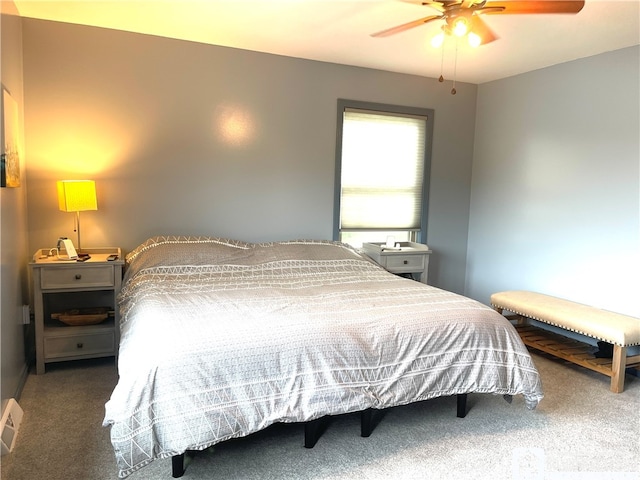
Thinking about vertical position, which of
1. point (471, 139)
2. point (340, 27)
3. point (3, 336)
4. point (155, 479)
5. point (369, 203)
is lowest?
point (155, 479)

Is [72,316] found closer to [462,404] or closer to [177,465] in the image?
[177,465]

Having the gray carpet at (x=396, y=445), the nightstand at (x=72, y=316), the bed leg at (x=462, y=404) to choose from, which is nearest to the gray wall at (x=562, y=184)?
the gray carpet at (x=396, y=445)

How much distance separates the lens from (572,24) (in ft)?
9.87

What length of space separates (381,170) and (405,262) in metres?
0.92

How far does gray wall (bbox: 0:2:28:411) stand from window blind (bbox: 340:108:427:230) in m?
2.52

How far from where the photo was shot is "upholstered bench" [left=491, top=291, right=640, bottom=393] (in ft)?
9.95

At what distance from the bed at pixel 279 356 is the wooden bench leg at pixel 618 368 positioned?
91 cm

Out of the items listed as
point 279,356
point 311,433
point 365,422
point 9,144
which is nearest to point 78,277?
point 9,144

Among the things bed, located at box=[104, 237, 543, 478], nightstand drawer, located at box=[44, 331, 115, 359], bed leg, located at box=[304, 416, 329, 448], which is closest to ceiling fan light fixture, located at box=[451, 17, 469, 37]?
bed, located at box=[104, 237, 543, 478]

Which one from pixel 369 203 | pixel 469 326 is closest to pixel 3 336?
pixel 469 326

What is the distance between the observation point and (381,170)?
446 cm

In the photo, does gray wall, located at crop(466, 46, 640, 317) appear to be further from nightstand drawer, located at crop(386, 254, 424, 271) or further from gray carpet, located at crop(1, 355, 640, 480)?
gray carpet, located at crop(1, 355, 640, 480)

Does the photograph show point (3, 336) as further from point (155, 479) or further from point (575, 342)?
point (575, 342)

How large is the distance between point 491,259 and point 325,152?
202 cm
